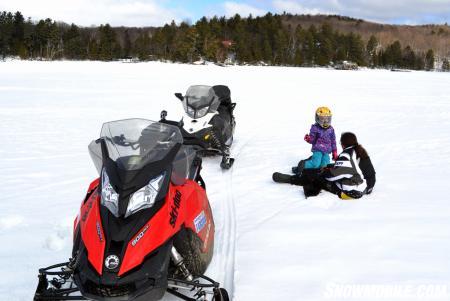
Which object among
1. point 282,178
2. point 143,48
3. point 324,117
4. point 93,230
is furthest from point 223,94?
point 143,48

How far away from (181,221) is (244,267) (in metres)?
0.85

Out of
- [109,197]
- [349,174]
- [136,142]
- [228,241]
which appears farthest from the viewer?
[349,174]

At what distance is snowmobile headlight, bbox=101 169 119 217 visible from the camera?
260cm

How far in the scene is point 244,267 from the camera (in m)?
3.39

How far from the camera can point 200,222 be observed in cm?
309

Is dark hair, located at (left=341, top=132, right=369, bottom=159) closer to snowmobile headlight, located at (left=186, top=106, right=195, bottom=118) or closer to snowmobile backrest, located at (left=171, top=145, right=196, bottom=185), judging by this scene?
snowmobile backrest, located at (left=171, top=145, right=196, bottom=185)

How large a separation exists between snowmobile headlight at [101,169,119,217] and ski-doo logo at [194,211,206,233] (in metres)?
0.63

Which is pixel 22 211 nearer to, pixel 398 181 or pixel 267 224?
pixel 267 224

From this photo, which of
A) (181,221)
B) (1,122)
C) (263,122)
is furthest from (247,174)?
(1,122)

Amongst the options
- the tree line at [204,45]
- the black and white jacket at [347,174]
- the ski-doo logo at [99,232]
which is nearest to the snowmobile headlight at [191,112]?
the black and white jacket at [347,174]

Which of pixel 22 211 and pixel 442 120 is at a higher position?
pixel 442 120

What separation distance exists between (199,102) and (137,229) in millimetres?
4558

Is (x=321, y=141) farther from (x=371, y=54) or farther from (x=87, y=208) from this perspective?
(x=371, y=54)

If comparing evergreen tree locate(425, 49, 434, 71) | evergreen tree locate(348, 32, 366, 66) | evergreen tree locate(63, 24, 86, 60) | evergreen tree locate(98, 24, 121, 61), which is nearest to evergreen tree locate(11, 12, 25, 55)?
evergreen tree locate(63, 24, 86, 60)
